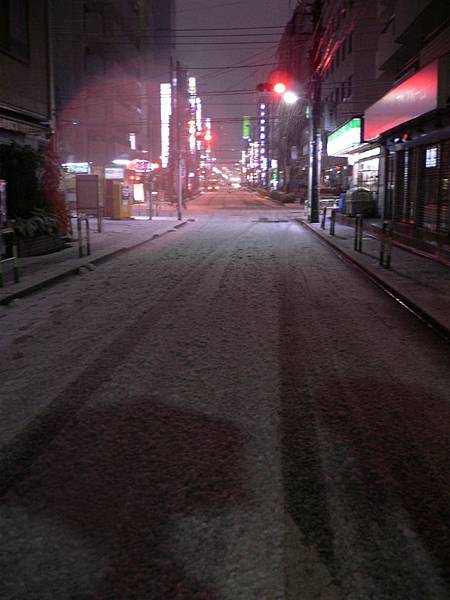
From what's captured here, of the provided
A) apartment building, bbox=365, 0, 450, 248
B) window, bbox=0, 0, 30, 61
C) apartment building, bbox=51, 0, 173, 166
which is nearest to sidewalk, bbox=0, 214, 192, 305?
window, bbox=0, 0, 30, 61

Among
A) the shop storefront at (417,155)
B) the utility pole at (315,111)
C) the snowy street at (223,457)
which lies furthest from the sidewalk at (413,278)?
the utility pole at (315,111)

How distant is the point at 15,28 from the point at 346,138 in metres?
19.5

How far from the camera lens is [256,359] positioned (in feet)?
24.4

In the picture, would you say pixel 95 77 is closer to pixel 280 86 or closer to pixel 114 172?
pixel 114 172

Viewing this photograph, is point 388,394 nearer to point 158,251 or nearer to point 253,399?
point 253,399

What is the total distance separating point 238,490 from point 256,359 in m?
3.28

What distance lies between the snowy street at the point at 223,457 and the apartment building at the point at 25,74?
1051 cm

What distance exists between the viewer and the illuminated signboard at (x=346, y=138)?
105 feet

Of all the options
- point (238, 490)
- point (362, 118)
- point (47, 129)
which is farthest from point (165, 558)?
point (362, 118)

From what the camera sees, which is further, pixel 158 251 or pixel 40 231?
pixel 158 251

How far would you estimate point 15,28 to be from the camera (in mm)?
19578

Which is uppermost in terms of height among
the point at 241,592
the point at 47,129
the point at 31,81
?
the point at 31,81

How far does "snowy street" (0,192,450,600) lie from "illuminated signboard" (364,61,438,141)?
36.1 ft

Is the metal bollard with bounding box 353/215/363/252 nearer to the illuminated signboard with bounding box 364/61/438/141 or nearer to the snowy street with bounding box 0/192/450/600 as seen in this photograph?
the illuminated signboard with bounding box 364/61/438/141
